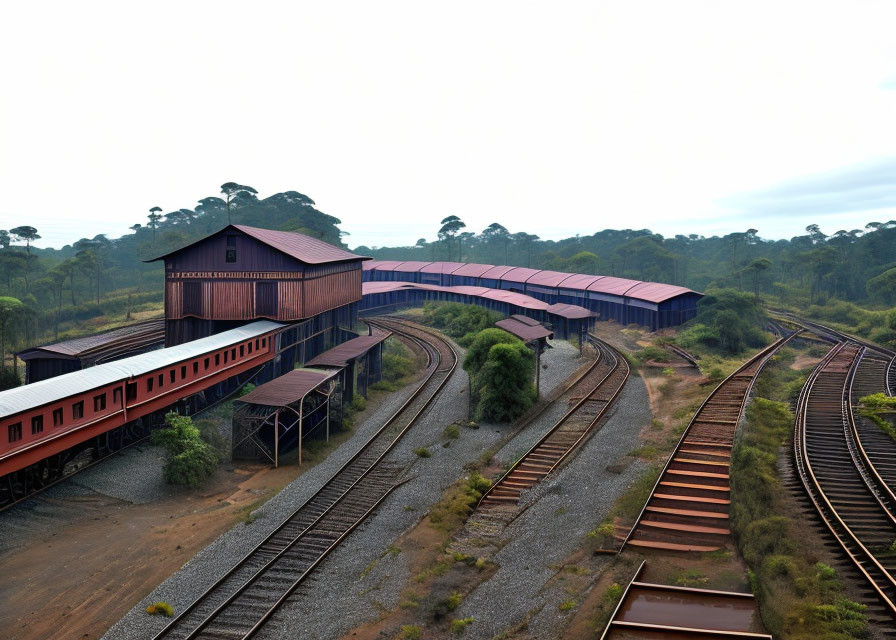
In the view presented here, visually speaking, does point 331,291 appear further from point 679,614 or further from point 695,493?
point 679,614

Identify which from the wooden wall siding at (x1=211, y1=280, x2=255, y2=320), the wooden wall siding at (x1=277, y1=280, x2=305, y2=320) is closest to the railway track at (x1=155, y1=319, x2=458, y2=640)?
the wooden wall siding at (x1=277, y1=280, x2=305, y2=320)

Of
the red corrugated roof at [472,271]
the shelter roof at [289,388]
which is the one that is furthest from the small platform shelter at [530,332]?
the red corrugated roof at [472,271]

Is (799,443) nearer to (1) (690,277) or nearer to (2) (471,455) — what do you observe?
(2) (471,455)

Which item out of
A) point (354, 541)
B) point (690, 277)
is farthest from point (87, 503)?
point (690, 277)

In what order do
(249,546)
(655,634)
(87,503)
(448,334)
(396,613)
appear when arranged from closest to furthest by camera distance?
1. (655,634)
2. (396,613)
3. (249,546)
4. (87,503)
5. (448,334)

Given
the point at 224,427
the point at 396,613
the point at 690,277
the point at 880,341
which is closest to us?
the point at 396,613

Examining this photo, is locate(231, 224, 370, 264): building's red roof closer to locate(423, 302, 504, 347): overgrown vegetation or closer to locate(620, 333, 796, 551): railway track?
locate(423, 302, 504, 347): overgrown vegetation
